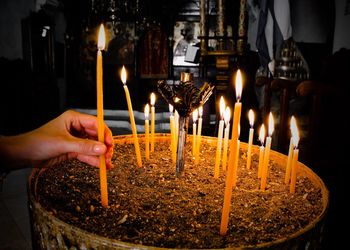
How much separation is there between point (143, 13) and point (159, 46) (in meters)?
1.51

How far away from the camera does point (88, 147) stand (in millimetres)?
989

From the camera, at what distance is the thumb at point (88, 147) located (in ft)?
3.16

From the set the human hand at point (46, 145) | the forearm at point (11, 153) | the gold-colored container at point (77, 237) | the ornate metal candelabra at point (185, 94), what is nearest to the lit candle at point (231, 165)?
the gold-colored container at point (77, 237)

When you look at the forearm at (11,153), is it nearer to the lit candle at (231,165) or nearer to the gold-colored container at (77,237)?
the gold-colored container at (77,237)

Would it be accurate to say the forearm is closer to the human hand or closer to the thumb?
the human hand

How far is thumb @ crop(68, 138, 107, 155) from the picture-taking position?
0.96m

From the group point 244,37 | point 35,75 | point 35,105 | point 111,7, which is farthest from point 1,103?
point 244,37

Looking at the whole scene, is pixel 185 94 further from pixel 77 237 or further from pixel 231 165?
pixel 77 237

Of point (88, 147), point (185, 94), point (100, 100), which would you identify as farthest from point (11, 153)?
point (185, 94)

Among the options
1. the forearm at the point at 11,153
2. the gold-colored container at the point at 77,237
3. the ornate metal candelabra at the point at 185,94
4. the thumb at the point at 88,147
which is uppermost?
the ornate metal candelabra at the point at 185,94

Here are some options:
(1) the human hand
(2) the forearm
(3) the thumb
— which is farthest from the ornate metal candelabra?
(2) the forearm

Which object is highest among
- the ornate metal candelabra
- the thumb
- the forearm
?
the ornate metal candelabra

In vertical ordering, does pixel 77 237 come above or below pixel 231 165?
below

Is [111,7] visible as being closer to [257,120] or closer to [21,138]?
[257,120]
